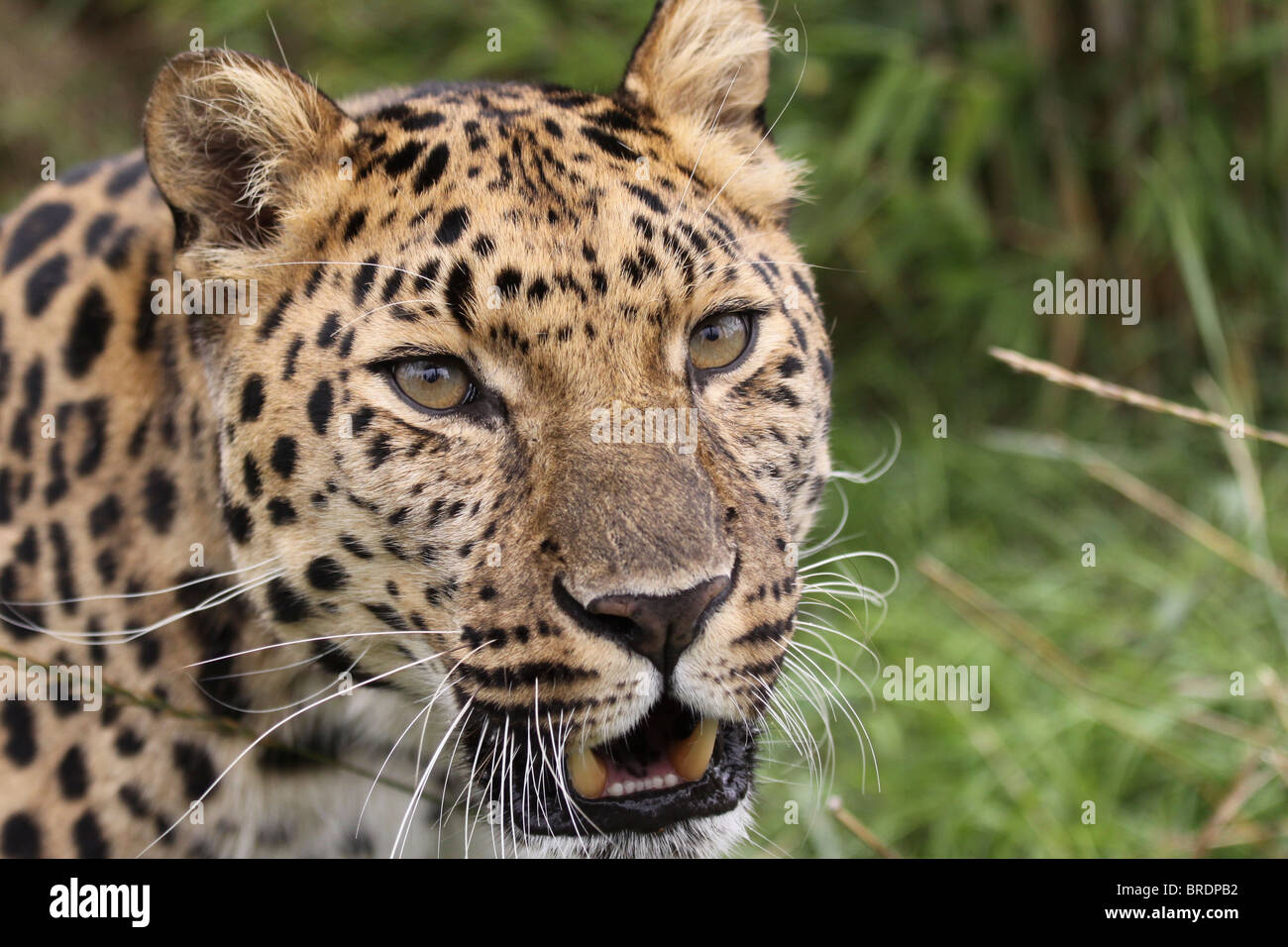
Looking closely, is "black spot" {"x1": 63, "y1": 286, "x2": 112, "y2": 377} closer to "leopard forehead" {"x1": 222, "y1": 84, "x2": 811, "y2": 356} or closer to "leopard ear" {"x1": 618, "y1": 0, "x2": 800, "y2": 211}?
"leopard forehead" {"x1": 222, "y1": 84, "x2": 811, "y2": 356}

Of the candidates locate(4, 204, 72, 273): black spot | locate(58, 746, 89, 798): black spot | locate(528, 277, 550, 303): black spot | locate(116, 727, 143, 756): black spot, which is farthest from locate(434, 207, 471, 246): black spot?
locate(58, 746, 89, 798): black spot

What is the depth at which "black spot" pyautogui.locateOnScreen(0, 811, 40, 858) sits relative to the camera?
3355mm

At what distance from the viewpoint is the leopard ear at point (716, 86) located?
3666 millimetres

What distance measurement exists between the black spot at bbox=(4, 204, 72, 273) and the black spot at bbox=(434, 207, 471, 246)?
1.34 m

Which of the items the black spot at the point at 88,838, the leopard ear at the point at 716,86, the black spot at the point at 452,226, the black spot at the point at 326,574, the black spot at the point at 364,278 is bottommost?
Result: the black spot at the point at 88,838

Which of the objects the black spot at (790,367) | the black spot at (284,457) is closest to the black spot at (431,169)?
the black spot at (284,457)

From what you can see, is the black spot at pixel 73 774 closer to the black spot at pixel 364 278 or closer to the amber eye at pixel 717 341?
the black spot at pixel 364 278

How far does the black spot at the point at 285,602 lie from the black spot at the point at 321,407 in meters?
0.37

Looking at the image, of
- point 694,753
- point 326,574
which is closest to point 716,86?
point 326,574

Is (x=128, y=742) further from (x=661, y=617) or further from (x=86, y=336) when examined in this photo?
(x=661, y=617)

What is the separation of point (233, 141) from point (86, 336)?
2.23 ft

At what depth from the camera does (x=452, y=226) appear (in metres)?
3.14

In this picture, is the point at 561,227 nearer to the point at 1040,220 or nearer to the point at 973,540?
the point at 973,540
